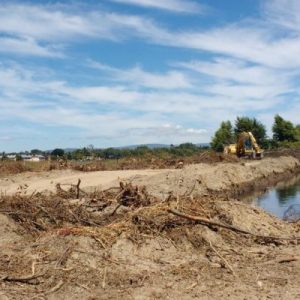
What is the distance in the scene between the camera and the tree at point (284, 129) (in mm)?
77469

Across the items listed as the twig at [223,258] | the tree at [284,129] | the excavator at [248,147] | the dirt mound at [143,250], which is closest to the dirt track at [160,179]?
the dirt mound at [143,250]

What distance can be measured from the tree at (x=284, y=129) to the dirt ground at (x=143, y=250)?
218ft

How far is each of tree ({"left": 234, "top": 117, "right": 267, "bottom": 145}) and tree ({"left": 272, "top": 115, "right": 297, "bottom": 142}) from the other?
6.38 feet

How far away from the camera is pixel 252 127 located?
77.5 m

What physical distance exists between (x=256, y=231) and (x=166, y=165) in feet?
102

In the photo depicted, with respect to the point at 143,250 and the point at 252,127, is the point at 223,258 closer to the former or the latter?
the point at 143,250

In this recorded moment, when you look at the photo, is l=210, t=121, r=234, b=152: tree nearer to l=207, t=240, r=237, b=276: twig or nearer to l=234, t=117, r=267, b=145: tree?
l=234, t=117, r=267, b=145: tree

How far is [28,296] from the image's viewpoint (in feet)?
23.6

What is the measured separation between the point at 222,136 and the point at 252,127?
522 centimetres

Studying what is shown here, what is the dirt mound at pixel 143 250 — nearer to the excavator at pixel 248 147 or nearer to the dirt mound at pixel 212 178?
the dirt mound at pixel 212 178

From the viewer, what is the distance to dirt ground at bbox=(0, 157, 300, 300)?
7566mm

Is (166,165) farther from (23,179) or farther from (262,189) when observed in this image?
(23,179)

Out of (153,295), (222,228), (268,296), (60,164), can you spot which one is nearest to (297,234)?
(222,228)

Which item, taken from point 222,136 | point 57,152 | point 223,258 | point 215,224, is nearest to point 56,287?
point 223,258
